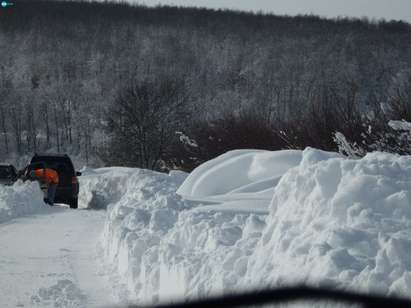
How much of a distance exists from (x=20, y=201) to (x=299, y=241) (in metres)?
15.4

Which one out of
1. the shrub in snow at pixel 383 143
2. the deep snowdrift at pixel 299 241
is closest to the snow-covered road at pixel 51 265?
the deep snowdrift at pixel 299 241

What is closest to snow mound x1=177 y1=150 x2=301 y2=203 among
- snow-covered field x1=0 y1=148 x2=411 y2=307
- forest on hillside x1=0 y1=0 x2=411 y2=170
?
snow-covered field x1=0 y1=148 x2=411 y2=307

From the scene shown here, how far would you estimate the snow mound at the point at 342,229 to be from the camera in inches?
185

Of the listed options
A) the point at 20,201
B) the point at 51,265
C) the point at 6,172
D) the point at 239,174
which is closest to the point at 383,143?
the point at 239,174

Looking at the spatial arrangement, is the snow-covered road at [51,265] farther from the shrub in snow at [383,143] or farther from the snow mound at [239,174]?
the shrub in snow at [383,143]

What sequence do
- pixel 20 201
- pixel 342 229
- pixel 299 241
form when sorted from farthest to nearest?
pixel 20 201
pixel 299 241
pixel 342 229

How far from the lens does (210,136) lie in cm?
3192

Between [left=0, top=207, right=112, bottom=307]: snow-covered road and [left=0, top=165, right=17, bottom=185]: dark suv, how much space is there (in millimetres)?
A: 11573

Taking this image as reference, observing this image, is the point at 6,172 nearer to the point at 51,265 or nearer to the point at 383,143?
the point at 383,143

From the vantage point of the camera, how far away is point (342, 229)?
544 centimetres

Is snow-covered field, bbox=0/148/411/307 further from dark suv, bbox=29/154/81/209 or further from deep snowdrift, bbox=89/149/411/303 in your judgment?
dark suv, bbox=29/154/81/209

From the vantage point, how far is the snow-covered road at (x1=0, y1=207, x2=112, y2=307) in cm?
786

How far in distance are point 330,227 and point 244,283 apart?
75cm

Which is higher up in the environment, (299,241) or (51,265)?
(299,241)
